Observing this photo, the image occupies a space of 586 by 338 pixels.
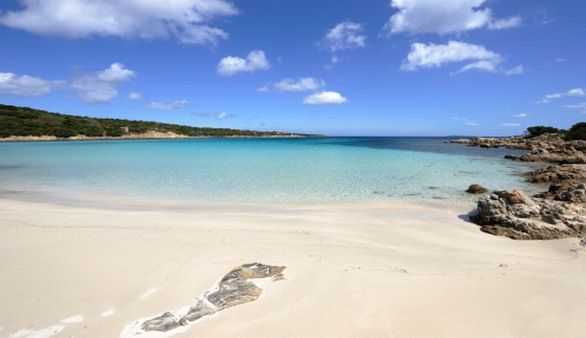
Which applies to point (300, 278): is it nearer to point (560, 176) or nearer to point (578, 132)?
point (560, 176)

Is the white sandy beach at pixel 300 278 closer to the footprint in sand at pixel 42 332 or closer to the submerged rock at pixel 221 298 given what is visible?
the footprint in sand at pixel 42 332

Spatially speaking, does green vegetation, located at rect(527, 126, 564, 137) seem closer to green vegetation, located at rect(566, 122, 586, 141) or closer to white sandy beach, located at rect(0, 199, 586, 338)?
green vegetation, located at rect(566, 122, 586, 141)

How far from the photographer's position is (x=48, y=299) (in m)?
3.41

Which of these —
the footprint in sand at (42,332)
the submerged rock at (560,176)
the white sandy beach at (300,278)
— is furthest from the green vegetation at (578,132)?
the footprint in sand at (42,332)

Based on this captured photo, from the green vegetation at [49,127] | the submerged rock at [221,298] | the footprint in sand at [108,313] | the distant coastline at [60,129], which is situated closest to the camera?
the submerged rock at [221,298]

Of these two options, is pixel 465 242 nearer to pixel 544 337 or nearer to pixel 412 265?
pixel 412 265

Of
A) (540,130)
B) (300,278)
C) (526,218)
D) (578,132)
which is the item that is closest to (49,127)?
(300,278)

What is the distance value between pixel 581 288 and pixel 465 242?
2049 mm

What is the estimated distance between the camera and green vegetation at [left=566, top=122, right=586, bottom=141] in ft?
141

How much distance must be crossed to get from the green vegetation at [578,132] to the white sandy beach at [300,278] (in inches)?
2127

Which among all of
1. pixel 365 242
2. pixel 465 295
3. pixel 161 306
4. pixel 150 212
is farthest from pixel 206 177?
pixel 465 295

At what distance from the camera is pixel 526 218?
650 centimetres

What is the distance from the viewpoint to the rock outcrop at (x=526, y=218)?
19.7 feet

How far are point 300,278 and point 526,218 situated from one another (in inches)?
228
